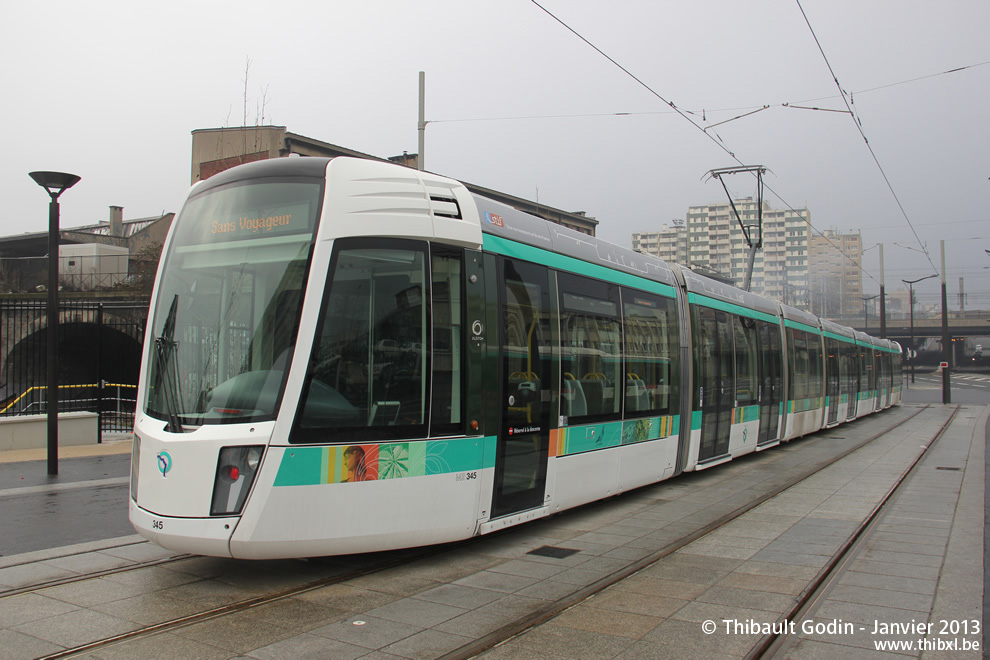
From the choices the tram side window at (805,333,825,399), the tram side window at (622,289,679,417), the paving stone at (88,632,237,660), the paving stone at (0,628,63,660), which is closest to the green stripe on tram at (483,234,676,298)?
the tram side window at (622,289,679,417)

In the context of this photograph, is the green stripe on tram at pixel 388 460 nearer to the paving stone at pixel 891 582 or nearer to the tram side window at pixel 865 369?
the paving stone at pixel 891 582

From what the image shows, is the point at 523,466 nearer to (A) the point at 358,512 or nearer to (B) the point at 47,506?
(A) the point at 358,512

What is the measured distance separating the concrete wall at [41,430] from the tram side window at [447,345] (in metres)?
10.5

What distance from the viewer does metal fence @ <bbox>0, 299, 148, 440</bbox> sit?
613 inches

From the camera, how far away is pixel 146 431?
5.95m

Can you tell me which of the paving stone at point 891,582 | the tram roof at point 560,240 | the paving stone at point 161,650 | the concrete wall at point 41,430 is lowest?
the paving stone at point 891,582

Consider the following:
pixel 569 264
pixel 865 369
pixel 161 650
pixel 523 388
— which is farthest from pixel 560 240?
pixel 865 369

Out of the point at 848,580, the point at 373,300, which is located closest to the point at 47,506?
the point at 373,300

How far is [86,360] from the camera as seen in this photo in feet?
93.1

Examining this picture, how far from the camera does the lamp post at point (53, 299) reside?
11.3 m

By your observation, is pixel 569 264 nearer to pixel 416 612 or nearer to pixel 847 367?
pixel 416 612

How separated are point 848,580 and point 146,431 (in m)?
6.06

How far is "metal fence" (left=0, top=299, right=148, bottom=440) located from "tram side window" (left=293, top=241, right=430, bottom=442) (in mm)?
9741

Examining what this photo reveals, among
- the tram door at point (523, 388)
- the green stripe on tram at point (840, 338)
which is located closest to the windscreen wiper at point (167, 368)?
the tram door at point (523, 388)
